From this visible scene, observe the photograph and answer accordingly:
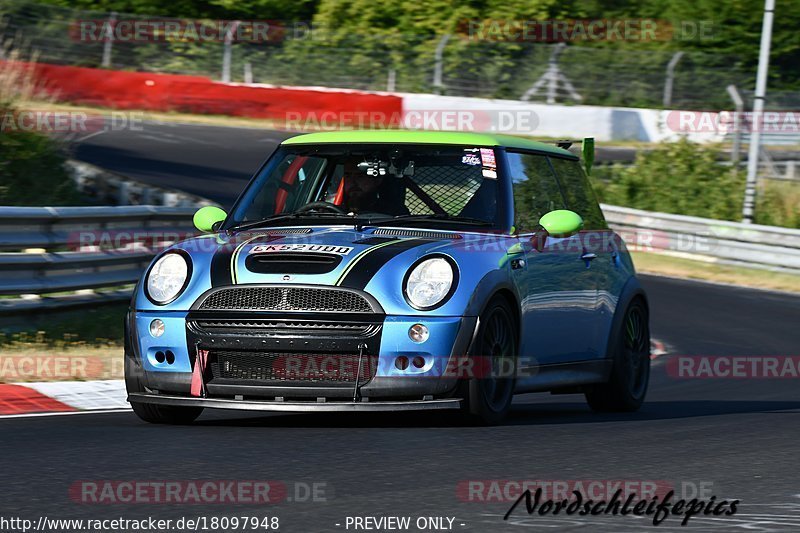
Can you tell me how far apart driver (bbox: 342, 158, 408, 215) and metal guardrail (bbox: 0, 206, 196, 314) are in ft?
12.8

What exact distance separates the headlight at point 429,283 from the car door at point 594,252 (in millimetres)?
1843

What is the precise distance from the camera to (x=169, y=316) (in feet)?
23.6

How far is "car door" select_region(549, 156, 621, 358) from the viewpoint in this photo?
884 centimetres

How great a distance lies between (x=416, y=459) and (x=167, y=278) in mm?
1831

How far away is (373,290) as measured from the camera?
274 inches

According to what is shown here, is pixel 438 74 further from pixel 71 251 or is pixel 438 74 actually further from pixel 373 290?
pixel 373 290

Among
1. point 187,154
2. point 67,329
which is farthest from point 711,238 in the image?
point 67,329

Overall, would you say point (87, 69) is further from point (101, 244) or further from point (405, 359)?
point (405, 359)

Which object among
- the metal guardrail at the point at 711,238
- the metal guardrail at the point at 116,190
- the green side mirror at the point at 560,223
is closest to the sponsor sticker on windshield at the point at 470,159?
the green side mirror at the point at 560,223

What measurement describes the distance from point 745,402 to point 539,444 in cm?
351

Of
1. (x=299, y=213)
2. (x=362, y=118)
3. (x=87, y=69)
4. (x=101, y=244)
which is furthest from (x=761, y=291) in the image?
(x=87, y=69)

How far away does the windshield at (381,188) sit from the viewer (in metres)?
7.97

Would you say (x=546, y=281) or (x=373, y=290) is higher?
(x=373, y=290)

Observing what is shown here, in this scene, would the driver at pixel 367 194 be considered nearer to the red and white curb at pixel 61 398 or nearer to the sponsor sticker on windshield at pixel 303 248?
the sponsor sticker on windshield at pixel 303 248
